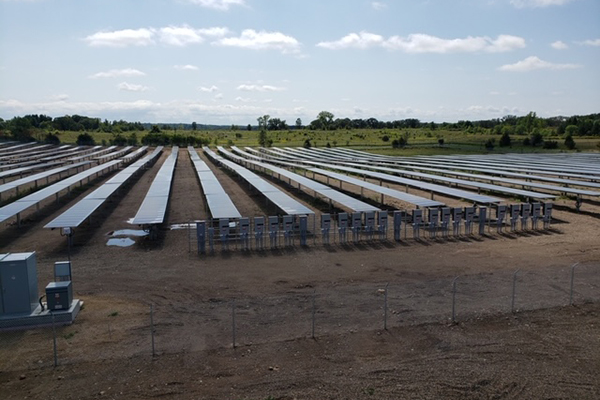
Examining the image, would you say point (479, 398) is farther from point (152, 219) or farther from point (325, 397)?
point (152, 219)

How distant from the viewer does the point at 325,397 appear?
34.2 feet

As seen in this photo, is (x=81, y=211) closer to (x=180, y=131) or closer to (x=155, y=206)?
(x=155, y=206)

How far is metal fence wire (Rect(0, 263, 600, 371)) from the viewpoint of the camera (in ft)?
41.9

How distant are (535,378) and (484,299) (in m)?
5.18

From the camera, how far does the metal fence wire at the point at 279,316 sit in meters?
12.8

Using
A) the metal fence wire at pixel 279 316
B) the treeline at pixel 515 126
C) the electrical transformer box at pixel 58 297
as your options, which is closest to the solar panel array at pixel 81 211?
the electrical transformer box at pixel 58 297

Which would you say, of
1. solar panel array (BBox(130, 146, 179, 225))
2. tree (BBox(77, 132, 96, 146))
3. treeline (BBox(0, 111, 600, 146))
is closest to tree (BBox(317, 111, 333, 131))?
treeline (BBox(0, 111, 600, 146))

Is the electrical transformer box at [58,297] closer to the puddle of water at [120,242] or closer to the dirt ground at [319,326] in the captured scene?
the dirt ground at [319,326]

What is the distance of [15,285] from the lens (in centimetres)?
1420

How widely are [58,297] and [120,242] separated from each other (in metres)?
10.7

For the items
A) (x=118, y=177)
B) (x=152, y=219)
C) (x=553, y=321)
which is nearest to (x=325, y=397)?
(x=553, y=321)

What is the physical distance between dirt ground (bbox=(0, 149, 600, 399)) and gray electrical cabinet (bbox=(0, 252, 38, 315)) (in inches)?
35.1

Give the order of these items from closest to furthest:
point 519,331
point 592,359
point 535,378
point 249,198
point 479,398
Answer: point 479,398 < point 535,378 < point 592,359 < point 519,331 < point 249,198

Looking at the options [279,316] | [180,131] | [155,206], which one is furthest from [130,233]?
[180,131]
